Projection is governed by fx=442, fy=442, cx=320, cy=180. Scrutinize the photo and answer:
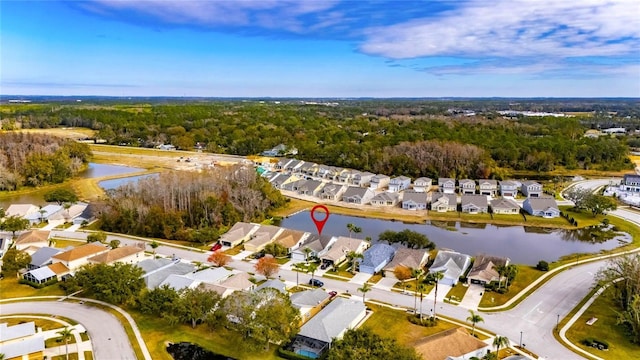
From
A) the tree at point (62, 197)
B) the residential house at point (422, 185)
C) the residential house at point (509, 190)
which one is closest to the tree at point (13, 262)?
the tree at point (62, 197)

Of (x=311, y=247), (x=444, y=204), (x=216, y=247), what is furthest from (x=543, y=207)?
(x=216, y=247)

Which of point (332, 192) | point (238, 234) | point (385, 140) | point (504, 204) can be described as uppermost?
point (385, 140)

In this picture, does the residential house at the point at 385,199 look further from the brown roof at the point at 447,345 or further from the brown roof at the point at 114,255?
the brown roof at the point at 447,345

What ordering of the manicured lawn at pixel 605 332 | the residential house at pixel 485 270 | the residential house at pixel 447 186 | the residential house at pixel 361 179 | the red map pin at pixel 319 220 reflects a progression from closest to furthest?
the manicured lawn at pixel 605 332 < the residential house at pixel 485 270 < the red map pin at pixel 319 220 < the residential house at pixel 447 186 < the residential house at pixel 361 179

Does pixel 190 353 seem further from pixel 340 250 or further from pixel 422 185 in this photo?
pixel 422 185

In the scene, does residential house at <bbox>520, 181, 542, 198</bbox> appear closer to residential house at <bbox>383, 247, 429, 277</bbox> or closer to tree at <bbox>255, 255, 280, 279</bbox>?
residential house at <bbox>383, 247, 429, 277</bbox>

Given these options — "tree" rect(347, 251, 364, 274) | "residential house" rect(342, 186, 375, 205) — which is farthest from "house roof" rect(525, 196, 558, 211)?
"tree" rect(347, 251, 364, 274)
